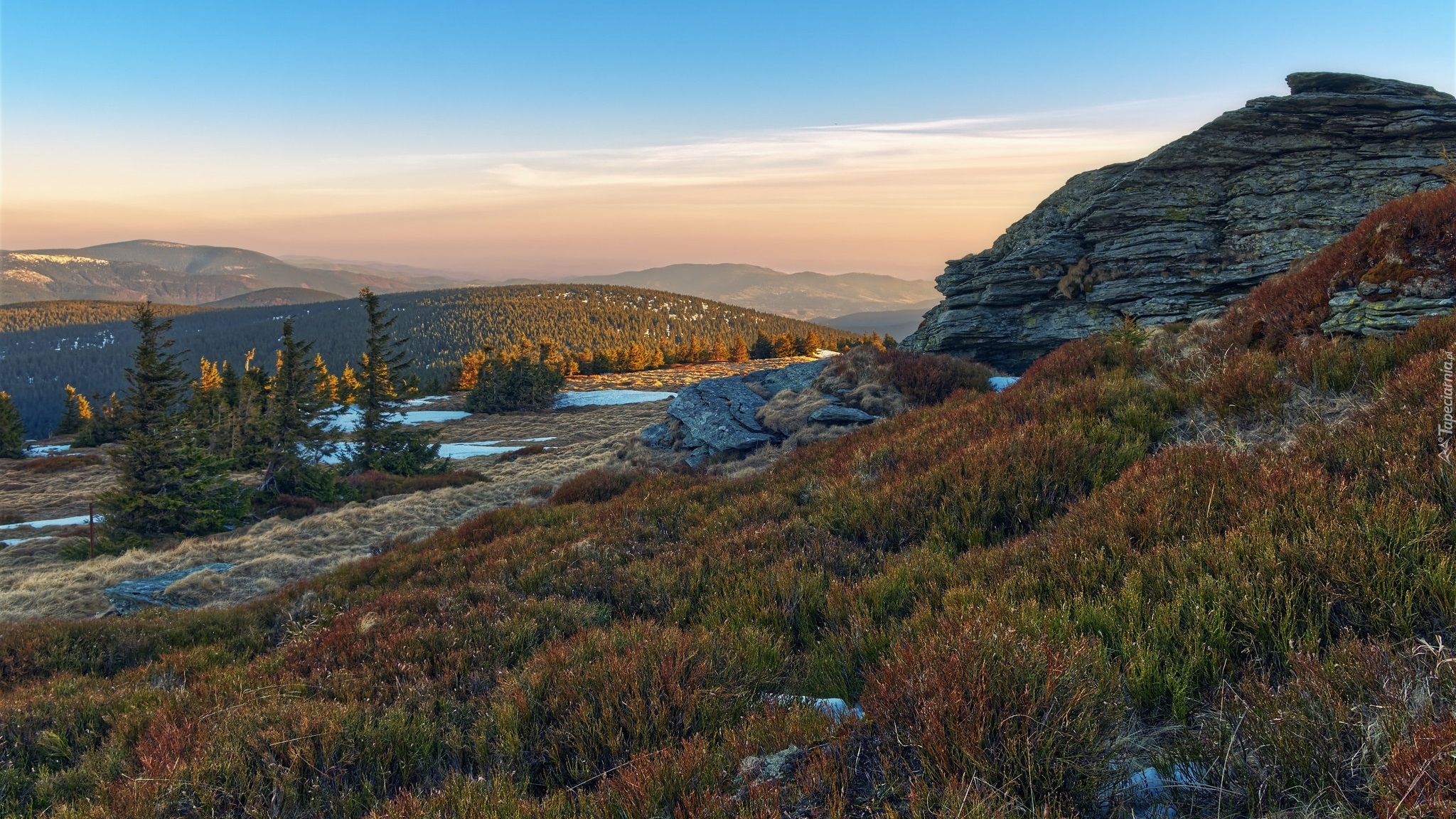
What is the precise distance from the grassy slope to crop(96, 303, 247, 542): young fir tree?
1617cm

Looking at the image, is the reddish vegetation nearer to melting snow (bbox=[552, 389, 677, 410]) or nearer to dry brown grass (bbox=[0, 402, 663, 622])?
dry brown grass (bbox=[0, 402, 663, 622])

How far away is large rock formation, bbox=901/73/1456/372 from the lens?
64.7 feet

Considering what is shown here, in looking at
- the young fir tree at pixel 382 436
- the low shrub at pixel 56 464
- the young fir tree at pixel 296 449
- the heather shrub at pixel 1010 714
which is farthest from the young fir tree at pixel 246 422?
the heather shrub at pixel 1010 714

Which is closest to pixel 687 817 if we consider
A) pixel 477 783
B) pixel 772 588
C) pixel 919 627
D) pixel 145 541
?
pixel 477 783

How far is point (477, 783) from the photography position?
3002 millimetres

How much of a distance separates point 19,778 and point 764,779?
4847 mm

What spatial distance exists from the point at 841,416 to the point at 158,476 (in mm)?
22582

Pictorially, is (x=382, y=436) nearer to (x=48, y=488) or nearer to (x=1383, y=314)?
(x=48, y=488)

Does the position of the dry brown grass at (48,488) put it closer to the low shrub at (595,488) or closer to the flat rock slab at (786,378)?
the low shrub at (595,488)

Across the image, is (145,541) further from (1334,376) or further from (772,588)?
(1334,376)

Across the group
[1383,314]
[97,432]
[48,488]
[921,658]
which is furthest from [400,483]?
[97,432]

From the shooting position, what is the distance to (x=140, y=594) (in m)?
11.5

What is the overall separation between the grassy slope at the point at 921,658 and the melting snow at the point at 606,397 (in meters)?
56.9

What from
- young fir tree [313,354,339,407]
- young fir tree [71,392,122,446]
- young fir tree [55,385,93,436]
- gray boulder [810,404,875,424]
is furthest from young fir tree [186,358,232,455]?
young fir tree [55,385,93,436]
